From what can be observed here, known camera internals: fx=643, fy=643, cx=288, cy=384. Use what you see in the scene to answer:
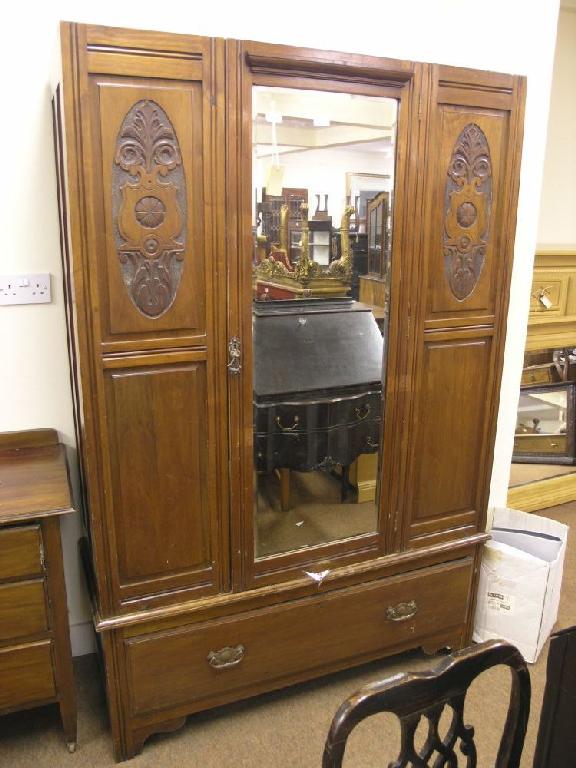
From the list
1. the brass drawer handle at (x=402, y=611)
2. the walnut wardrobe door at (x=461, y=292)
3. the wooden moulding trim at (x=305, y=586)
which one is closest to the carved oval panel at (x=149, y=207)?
the walnut wardrobe door at (x=461, y=292)

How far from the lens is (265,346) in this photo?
1751 mm

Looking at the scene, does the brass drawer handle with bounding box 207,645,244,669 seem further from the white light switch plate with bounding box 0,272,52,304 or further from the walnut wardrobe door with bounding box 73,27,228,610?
the white light switch plate with bounding box 0,272,52,304

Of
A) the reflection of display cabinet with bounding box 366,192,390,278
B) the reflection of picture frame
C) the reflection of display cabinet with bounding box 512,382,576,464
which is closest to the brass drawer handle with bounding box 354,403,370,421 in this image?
the reflection of display cabinet with bounding box 366,192,390,278

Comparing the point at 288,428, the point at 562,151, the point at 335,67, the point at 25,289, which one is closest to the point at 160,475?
the point at 288,428

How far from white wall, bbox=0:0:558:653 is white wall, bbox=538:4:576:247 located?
1.09 m

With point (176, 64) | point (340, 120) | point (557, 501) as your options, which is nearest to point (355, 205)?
point (340, 120)

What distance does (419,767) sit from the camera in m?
0.94

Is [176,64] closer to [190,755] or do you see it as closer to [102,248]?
[102,248]

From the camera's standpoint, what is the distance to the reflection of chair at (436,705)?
2.87ft

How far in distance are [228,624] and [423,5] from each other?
2023mm

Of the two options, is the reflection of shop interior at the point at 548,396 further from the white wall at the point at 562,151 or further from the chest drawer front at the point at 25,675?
the chest drawer front at the point at 25,675

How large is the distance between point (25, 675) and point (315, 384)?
1.12 m

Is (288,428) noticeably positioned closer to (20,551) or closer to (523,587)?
(20,551)

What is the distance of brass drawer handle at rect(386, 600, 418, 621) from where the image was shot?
2105 millimetres
